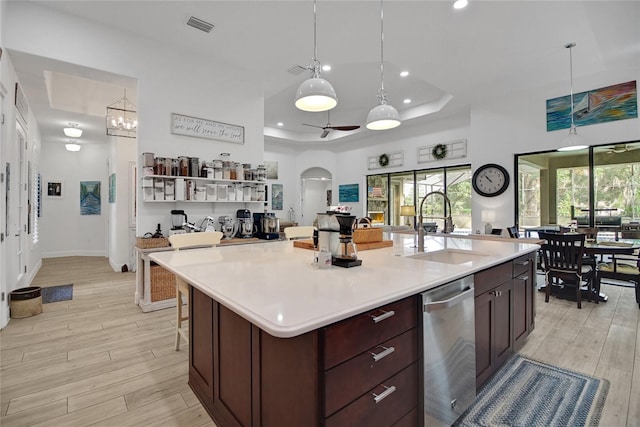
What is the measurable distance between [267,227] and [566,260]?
13.0ft

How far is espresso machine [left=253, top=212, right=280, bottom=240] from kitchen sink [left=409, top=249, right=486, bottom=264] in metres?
2.48

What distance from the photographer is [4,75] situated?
311 centimetres

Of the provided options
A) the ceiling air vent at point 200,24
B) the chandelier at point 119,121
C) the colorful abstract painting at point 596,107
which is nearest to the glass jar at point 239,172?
the chandelier at point 119,121

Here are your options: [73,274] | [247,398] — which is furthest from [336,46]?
[73,274]

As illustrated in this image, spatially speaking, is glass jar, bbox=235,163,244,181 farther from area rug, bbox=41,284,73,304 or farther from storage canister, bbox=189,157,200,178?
area rug, bbox=41,284,73,304

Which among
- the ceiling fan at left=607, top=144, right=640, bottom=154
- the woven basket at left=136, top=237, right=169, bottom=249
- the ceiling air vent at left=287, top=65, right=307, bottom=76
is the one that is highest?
the ceiling air vent at left=287, top=65, right=307, bottom=76

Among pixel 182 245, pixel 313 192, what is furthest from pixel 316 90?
pixel 313 192

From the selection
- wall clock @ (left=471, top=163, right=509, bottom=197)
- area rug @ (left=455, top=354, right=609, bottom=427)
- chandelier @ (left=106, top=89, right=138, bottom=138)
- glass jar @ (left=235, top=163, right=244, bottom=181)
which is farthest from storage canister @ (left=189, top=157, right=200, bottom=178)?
wall clock @ (left=471, top=163, right=509, bottom=197)

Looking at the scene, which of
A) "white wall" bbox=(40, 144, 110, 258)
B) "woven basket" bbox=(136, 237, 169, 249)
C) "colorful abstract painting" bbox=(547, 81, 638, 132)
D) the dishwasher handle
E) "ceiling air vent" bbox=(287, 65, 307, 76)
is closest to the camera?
the dishwasher handle

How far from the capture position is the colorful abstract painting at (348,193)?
9318 millimetres

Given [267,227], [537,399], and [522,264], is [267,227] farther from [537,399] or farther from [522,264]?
[537,399]

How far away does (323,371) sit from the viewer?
1031mm

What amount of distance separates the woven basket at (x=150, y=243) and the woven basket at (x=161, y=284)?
0.25 m

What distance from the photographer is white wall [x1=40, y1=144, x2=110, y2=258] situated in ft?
25.5
